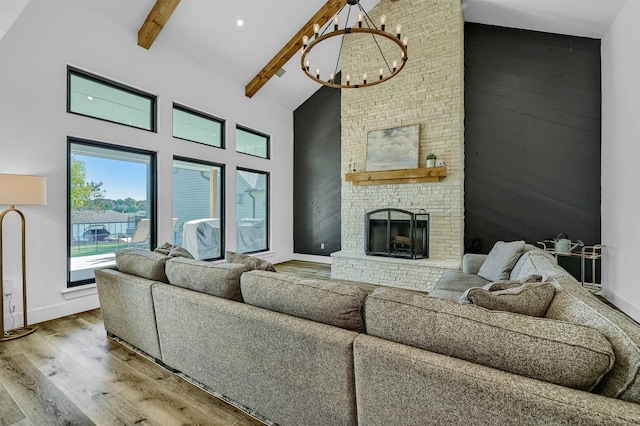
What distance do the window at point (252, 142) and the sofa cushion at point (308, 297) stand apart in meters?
4.58

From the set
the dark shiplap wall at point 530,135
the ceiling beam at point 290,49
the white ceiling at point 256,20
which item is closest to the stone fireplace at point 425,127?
the dark shiplap wall at point 530,135

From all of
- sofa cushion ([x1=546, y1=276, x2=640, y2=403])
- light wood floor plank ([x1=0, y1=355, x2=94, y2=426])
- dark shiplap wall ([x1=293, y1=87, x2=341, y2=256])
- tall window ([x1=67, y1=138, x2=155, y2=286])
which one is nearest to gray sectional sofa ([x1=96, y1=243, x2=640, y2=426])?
sofa cushion ([x1=546, y1=276, x2=640, y2=403])

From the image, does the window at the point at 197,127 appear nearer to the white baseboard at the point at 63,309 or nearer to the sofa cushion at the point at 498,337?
the white baseboard at the point at 63,309

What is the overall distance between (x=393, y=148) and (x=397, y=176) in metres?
0.54

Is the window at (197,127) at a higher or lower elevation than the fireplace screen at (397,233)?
higher

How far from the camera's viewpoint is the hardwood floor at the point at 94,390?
176cm

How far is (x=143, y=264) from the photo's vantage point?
238cm

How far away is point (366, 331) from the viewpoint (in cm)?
140

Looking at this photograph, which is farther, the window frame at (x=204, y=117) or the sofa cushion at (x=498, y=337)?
the window frame at (x=204, y=117)

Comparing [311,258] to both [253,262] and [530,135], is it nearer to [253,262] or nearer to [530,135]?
[530,135]

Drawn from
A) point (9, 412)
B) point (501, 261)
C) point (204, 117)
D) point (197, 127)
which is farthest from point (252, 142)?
point (9, 412)

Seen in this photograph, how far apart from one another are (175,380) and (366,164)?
440cm

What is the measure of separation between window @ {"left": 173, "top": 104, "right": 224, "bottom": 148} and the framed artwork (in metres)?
2.73

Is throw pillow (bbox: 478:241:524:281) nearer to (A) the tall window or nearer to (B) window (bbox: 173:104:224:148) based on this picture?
(A) the tall window
